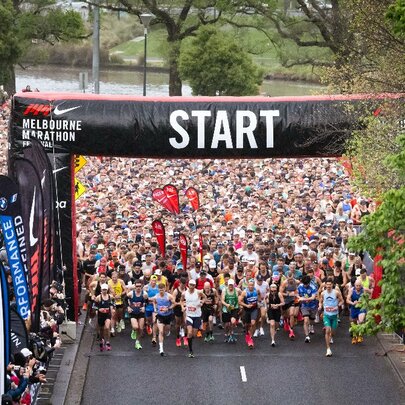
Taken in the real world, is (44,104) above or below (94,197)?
above

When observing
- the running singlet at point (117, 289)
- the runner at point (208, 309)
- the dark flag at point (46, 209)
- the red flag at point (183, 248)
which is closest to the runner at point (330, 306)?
the runner at point (208, 309)

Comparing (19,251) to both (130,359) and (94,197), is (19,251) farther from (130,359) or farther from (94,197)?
(94,197)

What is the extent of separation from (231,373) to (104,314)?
9.05 feet

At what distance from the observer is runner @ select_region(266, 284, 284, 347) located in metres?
22.4

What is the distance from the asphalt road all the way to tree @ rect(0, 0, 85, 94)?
29.4 meters

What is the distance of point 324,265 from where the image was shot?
24.0m

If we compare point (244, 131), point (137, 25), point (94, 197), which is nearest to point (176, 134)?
point (244, 131)

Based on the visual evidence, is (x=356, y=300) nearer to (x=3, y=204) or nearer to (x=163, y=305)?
(x=163, y=305)

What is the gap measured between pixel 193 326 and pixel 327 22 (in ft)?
90.0

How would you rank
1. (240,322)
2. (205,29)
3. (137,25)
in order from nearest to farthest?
(240,322)
(205,29)
(137,25)

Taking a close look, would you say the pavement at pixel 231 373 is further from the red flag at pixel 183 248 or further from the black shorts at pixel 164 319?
the red flag at pixel 183 248

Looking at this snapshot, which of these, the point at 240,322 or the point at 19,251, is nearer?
the point at 19,251

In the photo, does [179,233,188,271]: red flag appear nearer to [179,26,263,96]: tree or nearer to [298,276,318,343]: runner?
[298,276,318,343]: runner

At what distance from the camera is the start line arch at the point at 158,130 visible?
74.3ft
